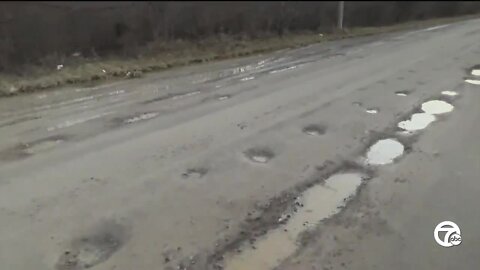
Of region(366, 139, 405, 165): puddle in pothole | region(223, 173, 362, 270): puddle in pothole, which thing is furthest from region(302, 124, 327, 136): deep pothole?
region(223, 173, 362, 270): puddle in pothole

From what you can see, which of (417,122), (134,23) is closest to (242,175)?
(417,122)

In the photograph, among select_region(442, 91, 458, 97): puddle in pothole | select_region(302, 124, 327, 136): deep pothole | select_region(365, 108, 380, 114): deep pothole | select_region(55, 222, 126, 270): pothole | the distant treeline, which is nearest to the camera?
select_region(55, 222, 126, 270): pothole

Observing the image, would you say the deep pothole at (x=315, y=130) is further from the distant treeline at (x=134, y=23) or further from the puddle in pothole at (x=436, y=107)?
the distant treeline at (x=134, y=23)

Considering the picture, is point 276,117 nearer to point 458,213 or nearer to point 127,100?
point 127,100

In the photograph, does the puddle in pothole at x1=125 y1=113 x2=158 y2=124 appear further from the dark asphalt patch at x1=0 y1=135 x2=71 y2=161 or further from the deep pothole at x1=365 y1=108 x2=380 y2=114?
the deep pothole at x1=365 y1=108 x2=380 y2=114

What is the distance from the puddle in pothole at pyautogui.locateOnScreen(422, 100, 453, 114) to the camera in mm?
7613

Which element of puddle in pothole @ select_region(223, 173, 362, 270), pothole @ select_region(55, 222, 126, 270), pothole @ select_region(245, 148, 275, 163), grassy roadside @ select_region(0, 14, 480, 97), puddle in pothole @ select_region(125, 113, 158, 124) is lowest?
grassy roadside @ select_region(0, 14, 480, 97)

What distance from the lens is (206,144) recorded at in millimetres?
6348

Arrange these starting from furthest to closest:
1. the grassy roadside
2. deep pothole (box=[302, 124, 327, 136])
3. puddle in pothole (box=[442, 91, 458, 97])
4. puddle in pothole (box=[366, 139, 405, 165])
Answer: the grassy roadside
puddle in pothole (box=[442, 91, 458, 97])
deep pothole (box=[302, 124, 327, 136])
puddle in pothole (box=[366, 139, 405, 165])

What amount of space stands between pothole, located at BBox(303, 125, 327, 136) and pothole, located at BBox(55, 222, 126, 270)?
125 inches

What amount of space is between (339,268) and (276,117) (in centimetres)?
385

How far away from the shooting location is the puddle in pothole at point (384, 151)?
5.85 m

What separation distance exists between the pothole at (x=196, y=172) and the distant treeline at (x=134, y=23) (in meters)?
7.30

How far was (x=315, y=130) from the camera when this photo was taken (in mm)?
6867
